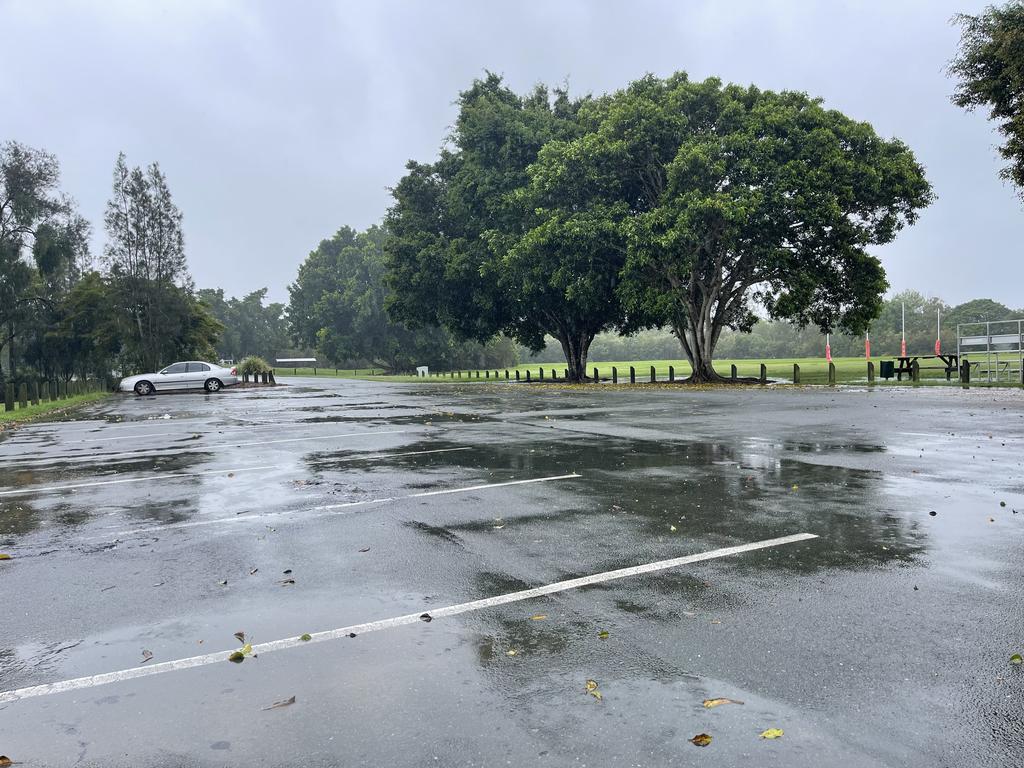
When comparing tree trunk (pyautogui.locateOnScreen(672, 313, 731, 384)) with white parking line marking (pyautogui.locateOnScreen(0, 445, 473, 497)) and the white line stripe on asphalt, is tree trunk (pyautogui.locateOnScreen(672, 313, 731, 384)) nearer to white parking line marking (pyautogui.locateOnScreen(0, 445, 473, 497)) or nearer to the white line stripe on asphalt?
white parking line marking (pyautogui.locateOnScreen(0, 445, 473, 497))

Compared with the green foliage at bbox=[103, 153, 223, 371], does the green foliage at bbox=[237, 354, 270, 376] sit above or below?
below

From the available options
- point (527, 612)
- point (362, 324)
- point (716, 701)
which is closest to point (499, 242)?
point (527, 612)

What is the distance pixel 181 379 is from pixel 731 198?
3008 centimetres

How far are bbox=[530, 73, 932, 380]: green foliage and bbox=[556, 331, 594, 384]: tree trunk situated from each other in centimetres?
811

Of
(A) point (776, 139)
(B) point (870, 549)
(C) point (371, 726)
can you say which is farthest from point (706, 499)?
(A) point (776, 139)

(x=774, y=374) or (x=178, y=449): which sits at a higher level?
(x=774, y=374)

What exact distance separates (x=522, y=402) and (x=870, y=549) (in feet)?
62.7

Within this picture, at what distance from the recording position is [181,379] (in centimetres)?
4153

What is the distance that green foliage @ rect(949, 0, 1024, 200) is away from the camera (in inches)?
824

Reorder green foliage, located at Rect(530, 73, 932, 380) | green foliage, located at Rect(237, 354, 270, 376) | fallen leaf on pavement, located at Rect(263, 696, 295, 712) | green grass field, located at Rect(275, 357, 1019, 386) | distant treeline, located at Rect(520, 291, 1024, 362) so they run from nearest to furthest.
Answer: fallen leaf on pavement, located at Rect(263, 696, 295, 712)
green foliage, located at Rect(530, 73, 932, 380)
green grass field, located at Rect(275, 357, 1019, 386)
green foliage, located at Rect(237, 354, 270, 376)
distant treeline, located at Rect(520, 291, 1024, 362)

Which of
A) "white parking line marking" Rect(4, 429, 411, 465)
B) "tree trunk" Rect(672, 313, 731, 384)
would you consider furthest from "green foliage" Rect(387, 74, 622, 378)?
"white parking line marking" Rect(4, 429, 411, 465)

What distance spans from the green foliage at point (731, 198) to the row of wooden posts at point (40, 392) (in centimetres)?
2271

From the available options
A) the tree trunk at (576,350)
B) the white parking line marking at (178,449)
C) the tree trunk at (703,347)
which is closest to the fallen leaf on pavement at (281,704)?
the white parking line marking at (178,449)

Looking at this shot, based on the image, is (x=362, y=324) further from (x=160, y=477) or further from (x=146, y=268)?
(x=160, y=477)
